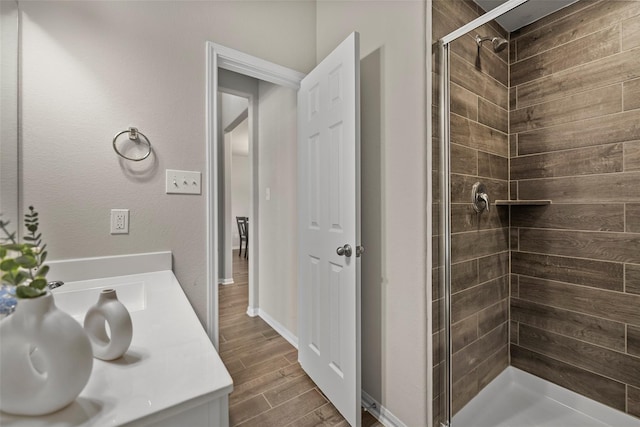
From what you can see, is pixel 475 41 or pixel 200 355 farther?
pixel 475 41

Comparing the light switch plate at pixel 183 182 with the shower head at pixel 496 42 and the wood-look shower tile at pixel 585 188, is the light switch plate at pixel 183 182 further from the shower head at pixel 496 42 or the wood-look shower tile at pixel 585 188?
the wood-look shower tile at pixel 585 188

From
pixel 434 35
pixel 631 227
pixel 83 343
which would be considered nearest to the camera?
pixel 83 343

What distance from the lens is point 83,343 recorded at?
1.58 feet

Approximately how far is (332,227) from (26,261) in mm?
1242

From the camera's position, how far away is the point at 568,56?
1.59 meters

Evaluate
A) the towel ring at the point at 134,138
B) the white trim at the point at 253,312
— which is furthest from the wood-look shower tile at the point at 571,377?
the towel ring at the point at 134,138

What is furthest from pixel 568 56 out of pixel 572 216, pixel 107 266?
pixel 107 266

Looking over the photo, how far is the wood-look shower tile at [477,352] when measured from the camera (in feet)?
4.75

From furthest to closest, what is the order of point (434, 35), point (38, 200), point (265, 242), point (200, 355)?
point (265, 242), point (434, 35), point (38, 200), point (200, 355)

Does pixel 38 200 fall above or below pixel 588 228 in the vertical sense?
above

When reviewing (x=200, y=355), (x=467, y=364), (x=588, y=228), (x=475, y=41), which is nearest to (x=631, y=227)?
(x=588, y=228)

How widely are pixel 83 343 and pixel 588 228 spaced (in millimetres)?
2215

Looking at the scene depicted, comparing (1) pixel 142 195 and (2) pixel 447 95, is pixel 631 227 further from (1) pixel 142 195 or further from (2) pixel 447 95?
(1) pixel 142 195

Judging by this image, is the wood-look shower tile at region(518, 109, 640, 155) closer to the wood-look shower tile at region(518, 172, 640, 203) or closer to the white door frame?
the wood-look shower tile at region(518, 172, 640, 203)
